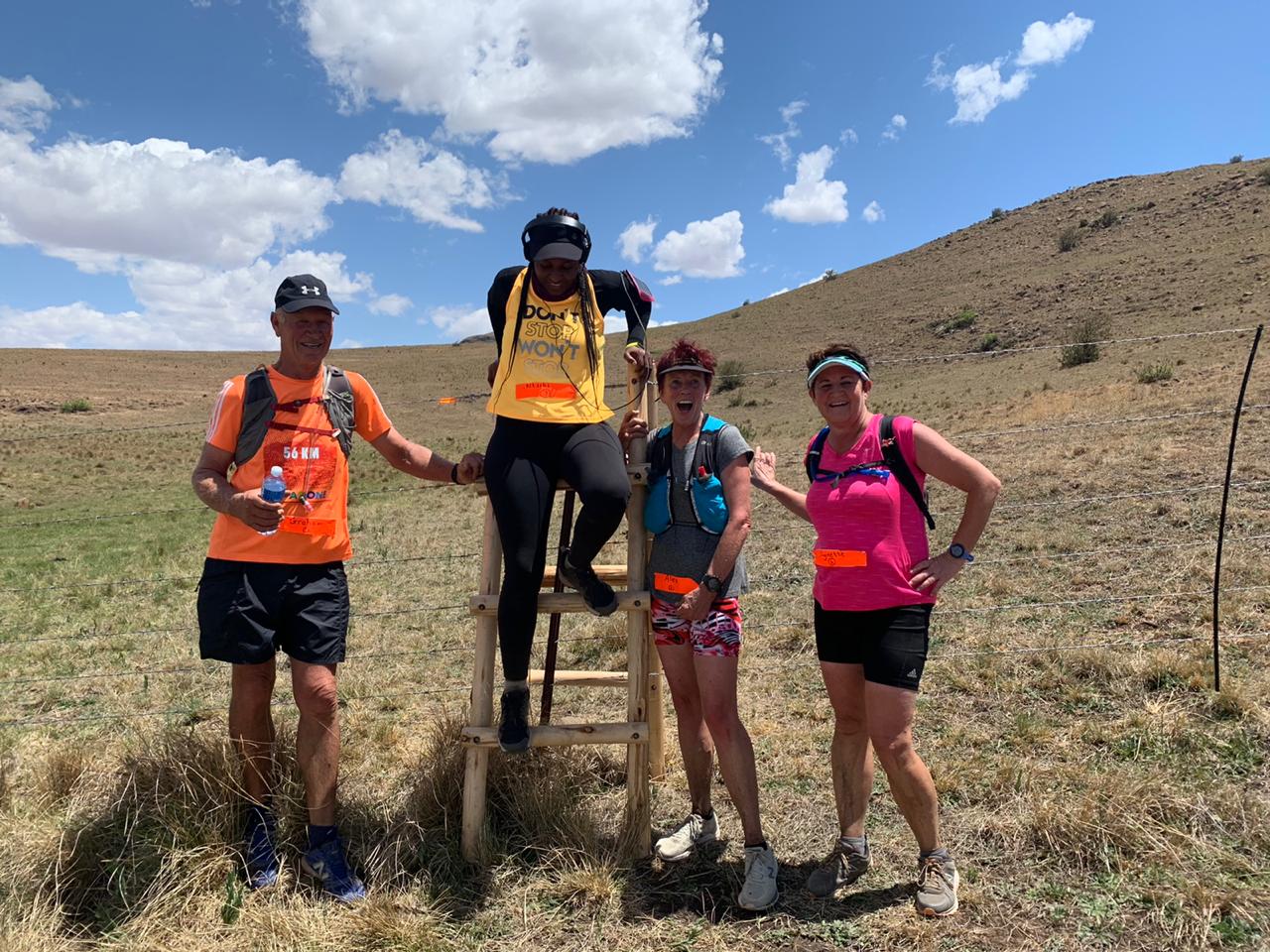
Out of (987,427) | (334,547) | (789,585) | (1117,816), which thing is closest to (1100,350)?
(987,427)

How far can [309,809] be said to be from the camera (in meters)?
3.22

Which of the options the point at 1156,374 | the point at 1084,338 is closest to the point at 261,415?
the point at 1156,374

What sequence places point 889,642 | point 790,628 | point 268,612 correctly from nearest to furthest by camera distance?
point 889,642
point 268,612
point 790,628

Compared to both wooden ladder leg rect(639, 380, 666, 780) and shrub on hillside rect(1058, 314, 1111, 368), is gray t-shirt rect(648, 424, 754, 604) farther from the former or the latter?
shrub on hillside rect(1058, 314, 1111, 368)

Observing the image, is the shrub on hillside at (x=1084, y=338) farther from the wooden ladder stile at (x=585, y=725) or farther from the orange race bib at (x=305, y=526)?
the orange race bib at (x=305, y=526)

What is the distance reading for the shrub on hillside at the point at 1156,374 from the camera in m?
17.7

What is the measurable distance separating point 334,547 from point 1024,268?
63921 millimetres

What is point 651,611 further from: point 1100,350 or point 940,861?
point 1100,350

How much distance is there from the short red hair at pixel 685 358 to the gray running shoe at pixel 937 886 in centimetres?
222

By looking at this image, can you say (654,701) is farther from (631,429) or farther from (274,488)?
(274,488)

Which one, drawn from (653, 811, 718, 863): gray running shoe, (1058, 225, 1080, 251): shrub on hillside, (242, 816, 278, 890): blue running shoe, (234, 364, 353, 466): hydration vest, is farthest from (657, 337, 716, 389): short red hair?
(1058, 225, 1080, 251): shrub on hillside

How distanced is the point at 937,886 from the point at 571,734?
5.32 feet

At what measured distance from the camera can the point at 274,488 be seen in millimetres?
3004

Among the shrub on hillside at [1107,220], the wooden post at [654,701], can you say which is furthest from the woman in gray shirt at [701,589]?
the shrub on hillside at [1107,220]
